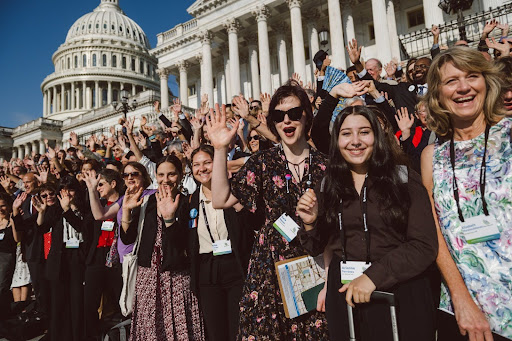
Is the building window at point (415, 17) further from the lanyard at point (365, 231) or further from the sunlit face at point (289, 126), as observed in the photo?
the lanyard at point (365, 231)

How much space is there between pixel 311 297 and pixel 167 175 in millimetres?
2245

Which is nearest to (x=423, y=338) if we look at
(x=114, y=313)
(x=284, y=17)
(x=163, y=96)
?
(x=114, y=313)

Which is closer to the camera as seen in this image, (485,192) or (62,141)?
(485,192)

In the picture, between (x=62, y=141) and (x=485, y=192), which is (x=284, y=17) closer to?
(x=485, y=192)

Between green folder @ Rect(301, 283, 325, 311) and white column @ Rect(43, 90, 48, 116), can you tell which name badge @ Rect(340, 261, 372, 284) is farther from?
white column @ Rect(43, 90, 48, 116)

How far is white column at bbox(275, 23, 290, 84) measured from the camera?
2938 centimetres

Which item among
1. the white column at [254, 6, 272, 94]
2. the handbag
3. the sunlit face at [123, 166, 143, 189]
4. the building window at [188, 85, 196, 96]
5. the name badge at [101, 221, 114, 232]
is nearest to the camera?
the handbag

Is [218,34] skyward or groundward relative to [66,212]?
skyward

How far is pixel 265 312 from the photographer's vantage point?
99.9 inches

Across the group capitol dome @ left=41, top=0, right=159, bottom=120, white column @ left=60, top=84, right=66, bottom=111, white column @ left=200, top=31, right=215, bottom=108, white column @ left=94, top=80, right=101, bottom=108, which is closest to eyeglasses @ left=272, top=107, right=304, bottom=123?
white column @ left=200, top=31, right=215, bottom=108

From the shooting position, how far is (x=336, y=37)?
23.3 m

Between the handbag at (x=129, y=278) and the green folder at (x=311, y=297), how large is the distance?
2.20m

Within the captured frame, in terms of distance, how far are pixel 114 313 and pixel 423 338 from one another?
4.48 meters

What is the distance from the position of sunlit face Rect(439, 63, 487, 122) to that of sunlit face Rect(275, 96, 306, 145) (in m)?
1.04
